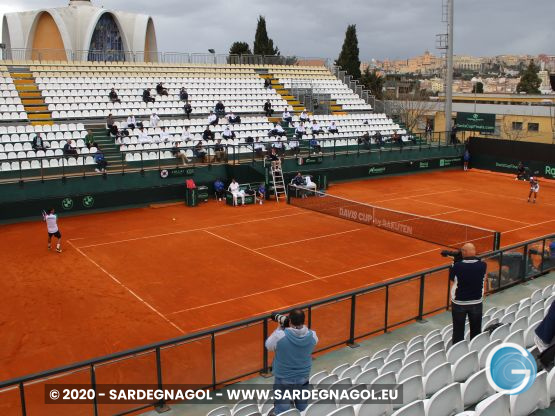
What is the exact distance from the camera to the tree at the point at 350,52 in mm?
64000

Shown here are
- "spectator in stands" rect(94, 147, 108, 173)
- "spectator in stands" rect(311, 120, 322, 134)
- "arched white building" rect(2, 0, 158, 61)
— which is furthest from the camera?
"arched white building" rect(2, 0, 158, 61)

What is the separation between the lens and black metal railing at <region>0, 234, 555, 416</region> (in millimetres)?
7020

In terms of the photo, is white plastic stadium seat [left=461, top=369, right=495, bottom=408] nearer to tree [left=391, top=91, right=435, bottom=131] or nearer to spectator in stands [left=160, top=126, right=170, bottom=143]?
spectator in stands [left=160, top=126, right=170, bottom=143]

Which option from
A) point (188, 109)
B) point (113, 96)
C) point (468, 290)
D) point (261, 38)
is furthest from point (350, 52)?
point (468, 290)

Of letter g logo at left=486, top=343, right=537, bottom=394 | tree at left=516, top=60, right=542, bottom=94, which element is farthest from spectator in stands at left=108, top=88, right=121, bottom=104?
tree at left=516, top=60, right=542, bottom=94

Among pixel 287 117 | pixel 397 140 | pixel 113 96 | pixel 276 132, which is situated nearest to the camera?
pixel 113 96

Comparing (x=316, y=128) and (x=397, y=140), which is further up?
(x=316, y=128)

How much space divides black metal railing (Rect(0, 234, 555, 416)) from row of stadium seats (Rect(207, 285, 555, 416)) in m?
1.08

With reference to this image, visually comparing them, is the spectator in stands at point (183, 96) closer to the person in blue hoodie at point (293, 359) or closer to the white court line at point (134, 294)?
the white court line at point (134, 294)

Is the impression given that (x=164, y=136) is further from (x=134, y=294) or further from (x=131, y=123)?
(x=134, y=294)

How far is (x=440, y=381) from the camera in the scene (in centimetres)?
645

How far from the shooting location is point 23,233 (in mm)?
21062

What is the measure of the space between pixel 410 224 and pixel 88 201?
13.6m

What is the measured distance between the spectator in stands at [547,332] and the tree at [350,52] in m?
60.4
